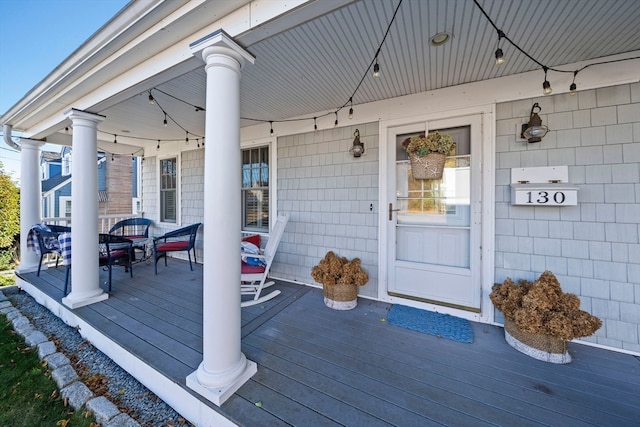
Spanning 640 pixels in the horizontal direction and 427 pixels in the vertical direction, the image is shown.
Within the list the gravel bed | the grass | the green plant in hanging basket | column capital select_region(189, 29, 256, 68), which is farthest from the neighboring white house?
the grass

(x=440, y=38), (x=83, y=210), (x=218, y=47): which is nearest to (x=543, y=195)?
(x=440, y=38)

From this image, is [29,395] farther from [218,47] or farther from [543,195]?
[543,195]

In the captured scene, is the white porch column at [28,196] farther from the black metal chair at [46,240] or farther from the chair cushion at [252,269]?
the chair cushion at [252,269]

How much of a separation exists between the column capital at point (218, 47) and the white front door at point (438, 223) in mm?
2048

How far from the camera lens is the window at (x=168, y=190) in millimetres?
5621

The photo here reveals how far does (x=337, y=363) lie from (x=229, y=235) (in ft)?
4.35

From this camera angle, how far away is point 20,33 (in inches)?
197

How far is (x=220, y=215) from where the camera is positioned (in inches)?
64.6

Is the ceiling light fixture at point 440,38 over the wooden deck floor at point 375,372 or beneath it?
over

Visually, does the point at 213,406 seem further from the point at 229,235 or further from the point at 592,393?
the point at 592,393

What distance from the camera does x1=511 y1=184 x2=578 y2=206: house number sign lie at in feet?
7.52

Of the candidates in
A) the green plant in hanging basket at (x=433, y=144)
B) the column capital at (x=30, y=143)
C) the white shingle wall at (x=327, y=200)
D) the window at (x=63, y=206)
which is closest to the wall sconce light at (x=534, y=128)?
the green plant in hanging basket at (x=433, y=144)

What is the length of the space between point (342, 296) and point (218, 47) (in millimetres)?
2638

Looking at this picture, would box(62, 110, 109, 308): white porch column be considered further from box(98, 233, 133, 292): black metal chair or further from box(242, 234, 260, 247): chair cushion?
box(242, 234, 260, 247): chair cushion
